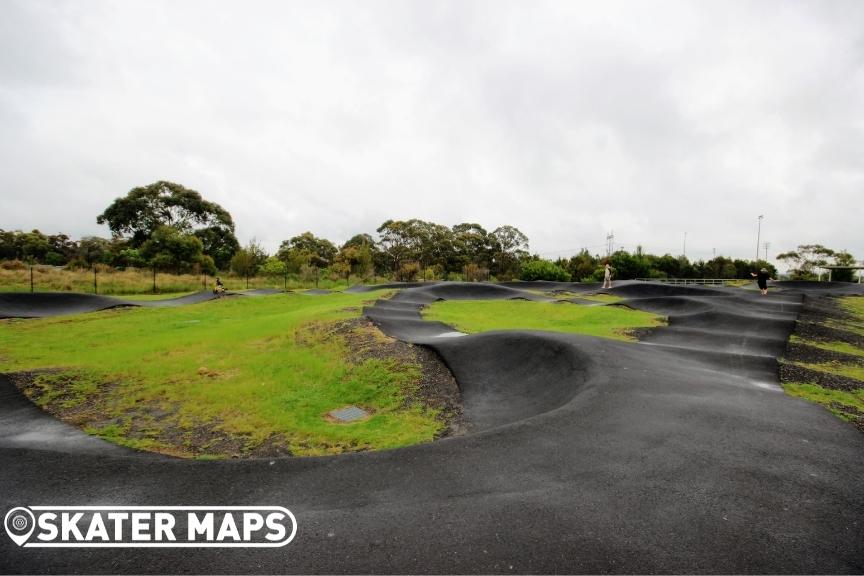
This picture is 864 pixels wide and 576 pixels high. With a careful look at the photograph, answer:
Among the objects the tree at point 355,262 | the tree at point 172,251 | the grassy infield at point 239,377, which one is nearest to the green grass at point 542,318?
the grassy infield at point 239,377

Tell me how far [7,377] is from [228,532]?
8894mm

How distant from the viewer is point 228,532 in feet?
9.06

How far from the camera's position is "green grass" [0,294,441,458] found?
619 cm

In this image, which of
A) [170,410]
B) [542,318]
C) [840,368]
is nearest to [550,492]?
[170,410]

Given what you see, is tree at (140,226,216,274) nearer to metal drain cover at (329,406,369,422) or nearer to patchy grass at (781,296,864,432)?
metal drain cover at (329,406,369,422)

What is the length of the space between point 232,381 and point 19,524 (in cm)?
570

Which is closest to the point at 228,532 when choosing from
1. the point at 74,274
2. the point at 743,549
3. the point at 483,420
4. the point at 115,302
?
the point at 743,549

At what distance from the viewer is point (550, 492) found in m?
3.17

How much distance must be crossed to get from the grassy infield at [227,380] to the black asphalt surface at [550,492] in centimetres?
110

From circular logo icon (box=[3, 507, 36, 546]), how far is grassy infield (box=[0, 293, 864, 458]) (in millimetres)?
2409

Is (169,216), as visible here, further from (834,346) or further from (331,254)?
(834,346)

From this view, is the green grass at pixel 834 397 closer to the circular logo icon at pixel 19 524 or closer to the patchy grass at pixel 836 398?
the patchy grass at pixel 836 398

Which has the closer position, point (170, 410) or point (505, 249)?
point (170, 410)

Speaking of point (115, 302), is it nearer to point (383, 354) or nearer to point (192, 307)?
point (192, 307)
